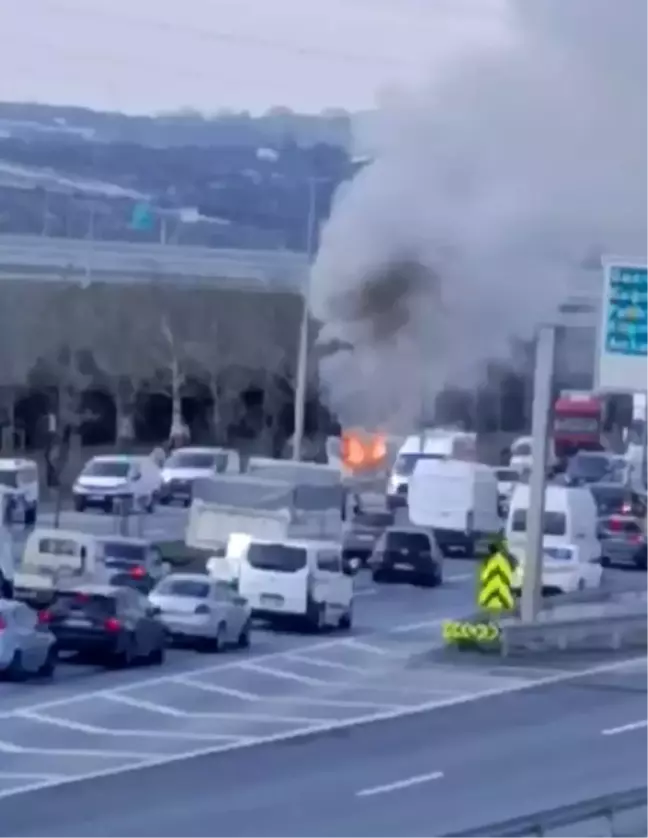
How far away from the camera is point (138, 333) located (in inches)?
1866

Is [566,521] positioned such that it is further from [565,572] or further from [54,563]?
[54,563]

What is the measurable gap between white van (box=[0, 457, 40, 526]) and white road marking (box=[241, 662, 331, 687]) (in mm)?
12450

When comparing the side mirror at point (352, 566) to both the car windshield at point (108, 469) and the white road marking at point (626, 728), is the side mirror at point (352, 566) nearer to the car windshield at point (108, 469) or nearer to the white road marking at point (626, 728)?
the car windshield at point (108, 469)

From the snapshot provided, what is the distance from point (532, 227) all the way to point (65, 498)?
22732 mm

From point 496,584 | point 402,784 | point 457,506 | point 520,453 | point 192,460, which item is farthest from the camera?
point 520,453

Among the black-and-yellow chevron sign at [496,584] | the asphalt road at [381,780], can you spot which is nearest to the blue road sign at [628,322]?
the black-and-yellow chevron sign at [496,584]

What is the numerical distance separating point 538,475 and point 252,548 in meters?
3.59

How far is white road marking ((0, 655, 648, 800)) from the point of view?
14305mm

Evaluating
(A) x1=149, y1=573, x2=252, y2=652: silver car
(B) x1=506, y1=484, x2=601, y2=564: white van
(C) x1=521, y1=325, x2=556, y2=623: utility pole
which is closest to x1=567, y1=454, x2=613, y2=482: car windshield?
(B) x1=506, y1=484, x2=601, y2=564: white van

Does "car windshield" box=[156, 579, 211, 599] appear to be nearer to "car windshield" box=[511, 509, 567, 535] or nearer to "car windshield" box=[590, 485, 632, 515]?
"car windshield" box=[511, 509, 567, 535]

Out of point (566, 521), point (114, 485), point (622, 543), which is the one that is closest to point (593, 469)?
point (622, 543)

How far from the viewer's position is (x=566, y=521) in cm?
3203

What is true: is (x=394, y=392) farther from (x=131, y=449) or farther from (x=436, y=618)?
(x=131, y=449)

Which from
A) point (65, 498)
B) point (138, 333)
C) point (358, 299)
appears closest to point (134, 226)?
point (138, 333)
